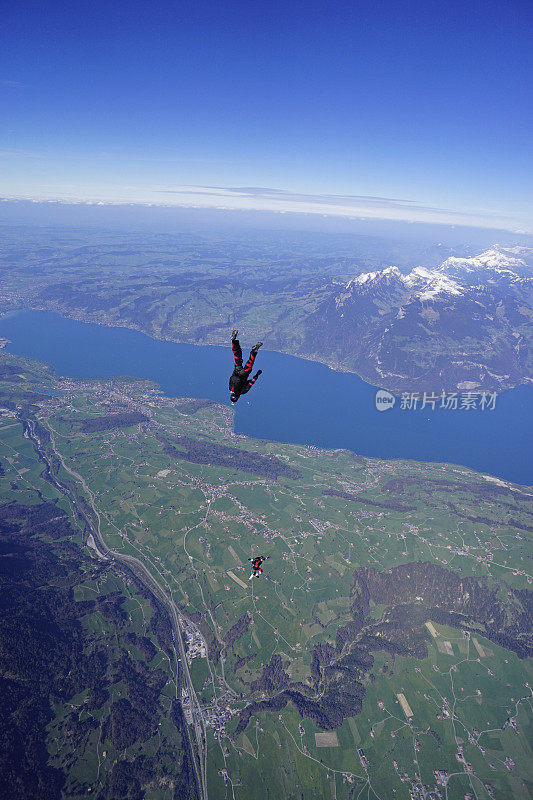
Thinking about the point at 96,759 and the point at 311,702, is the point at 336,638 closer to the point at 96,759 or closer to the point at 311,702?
the point at 311,702

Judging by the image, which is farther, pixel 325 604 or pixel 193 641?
pixel 325 604

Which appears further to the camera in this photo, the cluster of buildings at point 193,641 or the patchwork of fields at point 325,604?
the cluster of buildings at point 193,641

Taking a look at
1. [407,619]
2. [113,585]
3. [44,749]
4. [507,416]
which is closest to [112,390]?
[113,585]

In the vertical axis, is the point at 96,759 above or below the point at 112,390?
below

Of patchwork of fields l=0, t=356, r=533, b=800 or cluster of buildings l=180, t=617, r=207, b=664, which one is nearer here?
patchwork of fields l=0, t=356, r=533, b=800

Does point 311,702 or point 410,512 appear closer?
point 311,702

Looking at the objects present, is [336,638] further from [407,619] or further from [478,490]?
[478,490]

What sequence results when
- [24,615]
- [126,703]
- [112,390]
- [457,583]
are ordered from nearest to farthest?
[126,703] < [24,615] < [457,583] < [112,390]

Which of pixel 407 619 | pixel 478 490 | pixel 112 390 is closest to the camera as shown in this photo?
pixel 407 619

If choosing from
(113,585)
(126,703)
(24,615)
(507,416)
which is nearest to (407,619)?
(126,703)

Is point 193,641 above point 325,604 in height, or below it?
below
